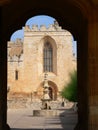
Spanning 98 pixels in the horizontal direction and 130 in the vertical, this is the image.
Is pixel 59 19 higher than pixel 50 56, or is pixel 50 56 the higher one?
pixel 50 56

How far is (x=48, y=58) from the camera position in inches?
2714

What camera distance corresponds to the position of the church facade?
68.2 meters

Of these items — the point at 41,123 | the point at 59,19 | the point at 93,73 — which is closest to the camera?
the point at 93,73

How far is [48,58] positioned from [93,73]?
57.5 meters

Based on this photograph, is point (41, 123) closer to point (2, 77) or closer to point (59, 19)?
point (59, 19)

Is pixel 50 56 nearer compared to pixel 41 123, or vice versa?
pixel 41 123

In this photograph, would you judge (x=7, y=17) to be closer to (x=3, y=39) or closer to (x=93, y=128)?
(x=3, y=39)

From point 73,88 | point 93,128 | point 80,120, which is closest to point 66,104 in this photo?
point 73,88

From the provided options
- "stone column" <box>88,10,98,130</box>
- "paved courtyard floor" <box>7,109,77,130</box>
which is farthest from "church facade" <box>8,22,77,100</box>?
"stone column" <box>88,10,98,130</box>

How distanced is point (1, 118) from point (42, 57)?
181 feet

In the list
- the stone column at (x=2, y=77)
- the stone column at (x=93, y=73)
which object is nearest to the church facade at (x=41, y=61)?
the stone column at (x=2, y=77)

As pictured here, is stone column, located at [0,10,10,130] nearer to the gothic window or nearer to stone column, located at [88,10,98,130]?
stone column, located at [88,10,98,130]

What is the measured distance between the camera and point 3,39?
51.2ft

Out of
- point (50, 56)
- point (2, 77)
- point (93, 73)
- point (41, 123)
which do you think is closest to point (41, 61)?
point (50, 56)
